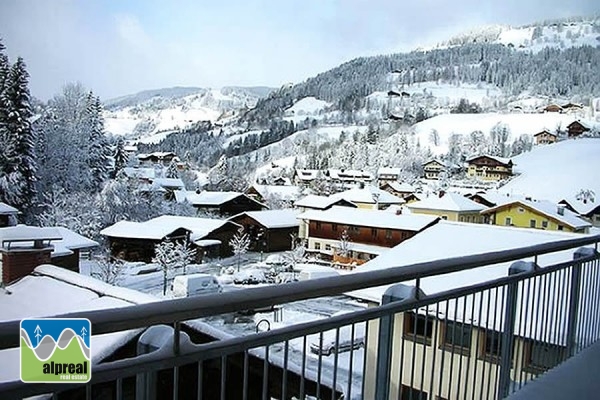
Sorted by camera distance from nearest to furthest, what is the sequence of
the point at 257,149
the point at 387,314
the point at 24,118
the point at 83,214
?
the point at 387,314
the point at 24,118
the point at 83,214
the point at 257,149

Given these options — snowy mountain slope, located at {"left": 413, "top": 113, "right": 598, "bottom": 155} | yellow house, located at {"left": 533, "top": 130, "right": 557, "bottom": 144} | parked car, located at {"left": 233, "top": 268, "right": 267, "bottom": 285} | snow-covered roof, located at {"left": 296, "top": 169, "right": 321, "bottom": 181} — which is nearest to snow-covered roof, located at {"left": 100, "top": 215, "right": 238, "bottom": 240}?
parked car, located at {"left": 233, "top": 268, "right": 267, "bottom": 285}

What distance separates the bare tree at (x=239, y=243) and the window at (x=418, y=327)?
12025mm

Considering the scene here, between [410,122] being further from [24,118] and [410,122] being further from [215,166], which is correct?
[24,118]

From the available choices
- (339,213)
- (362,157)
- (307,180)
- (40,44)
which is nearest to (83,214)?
(40,44)

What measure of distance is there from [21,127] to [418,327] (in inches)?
461

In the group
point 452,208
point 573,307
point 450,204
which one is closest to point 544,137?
point 450,204

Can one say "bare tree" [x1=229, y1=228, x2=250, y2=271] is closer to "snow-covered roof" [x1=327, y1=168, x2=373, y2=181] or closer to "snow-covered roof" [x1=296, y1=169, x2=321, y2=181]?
"snow-covered roof" [x1=296, y1=169, x2=321, y2=181]

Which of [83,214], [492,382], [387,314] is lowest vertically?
[83,214]

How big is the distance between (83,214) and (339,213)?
683 cm

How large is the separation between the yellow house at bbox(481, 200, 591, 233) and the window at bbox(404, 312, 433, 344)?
10778 millimetres

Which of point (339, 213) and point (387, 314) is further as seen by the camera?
point (339, 213)

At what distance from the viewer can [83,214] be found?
12.9 metres

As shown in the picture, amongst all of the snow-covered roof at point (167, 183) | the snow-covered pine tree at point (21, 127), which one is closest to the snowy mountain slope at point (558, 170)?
the snow-covered roof at point (167, 183)

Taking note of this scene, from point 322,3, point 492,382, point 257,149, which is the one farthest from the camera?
point 257,149
